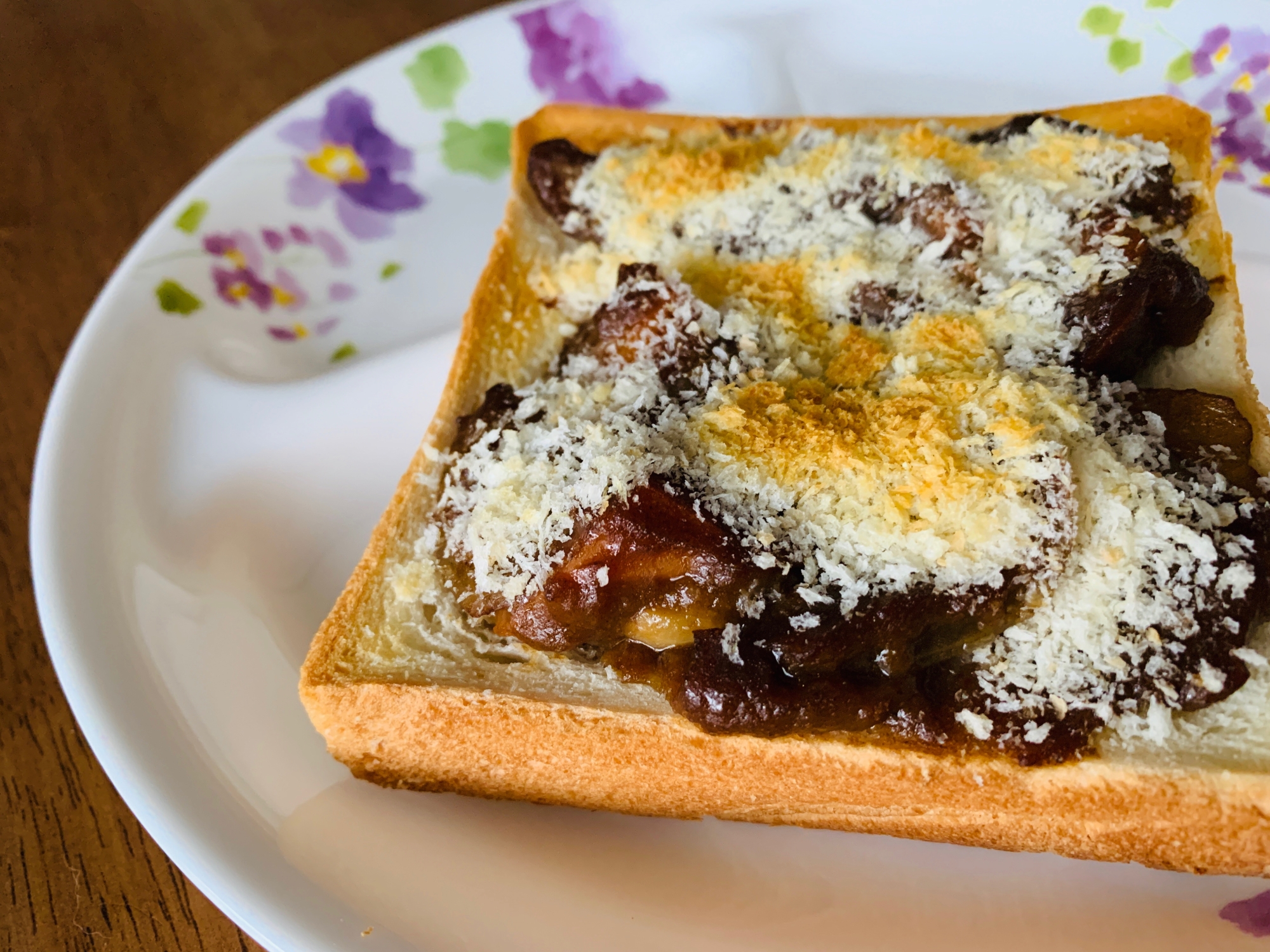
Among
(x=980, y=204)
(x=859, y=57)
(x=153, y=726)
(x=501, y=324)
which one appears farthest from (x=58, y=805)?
(x=859, y=57)

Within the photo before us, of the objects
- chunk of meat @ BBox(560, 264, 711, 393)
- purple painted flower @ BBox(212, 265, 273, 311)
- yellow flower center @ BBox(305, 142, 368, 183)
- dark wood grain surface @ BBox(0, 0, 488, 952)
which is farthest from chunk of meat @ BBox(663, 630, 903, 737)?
yellow flower center @ BBox(305, 142, 368, 183)

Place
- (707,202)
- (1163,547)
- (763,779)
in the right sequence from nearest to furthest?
1. (1163,547)
2. (763,779)
3. (707,202)

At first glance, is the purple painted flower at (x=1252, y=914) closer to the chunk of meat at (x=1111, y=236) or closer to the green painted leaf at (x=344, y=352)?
the chunk of meat at (x=1111, y=236)

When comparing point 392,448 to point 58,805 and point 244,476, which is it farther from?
point 58,805

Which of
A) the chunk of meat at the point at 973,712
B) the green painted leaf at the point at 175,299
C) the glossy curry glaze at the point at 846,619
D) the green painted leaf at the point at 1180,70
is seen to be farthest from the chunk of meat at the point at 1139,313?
the green painted leaf at the point at 175,299

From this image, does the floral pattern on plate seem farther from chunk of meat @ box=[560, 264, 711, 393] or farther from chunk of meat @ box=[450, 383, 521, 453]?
chunk of meat @ box=[450, 383, 521, 453]

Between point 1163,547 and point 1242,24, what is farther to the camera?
point 1242,24
